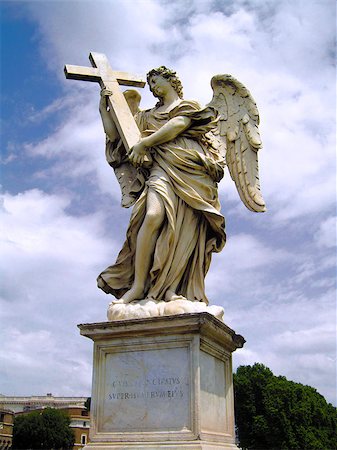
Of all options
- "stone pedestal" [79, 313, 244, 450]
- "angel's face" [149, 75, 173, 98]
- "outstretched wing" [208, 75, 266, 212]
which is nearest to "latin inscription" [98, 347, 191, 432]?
"stone pedestal" [79, 313, 244, 450]

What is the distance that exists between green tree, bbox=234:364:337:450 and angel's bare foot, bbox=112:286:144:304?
35.2m

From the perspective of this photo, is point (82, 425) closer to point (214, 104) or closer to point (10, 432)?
point (10, 432)

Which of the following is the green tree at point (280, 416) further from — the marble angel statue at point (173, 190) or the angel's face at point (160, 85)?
the angel's face at point (160, 85)

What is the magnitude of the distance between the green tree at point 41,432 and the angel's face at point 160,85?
59.0 m

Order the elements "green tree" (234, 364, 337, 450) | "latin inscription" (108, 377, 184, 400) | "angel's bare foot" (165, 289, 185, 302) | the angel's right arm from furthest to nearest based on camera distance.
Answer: "green tree" (234, 364, 337, 450) → the angel's right arm → "angel's bare foot" (165, 289, 185, 302) → "latin inscription" (108, 377, 184, 400)

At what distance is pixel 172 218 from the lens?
25.1 ft

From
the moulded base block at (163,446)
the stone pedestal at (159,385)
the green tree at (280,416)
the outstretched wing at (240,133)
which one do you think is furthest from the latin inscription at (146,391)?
the green tree at (280,416)

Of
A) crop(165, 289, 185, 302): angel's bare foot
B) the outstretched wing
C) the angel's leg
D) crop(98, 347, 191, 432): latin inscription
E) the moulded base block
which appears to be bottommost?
the moulded base block

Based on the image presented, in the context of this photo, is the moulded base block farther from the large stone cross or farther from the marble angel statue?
the large stone cross

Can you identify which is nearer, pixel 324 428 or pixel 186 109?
pixel 186 109

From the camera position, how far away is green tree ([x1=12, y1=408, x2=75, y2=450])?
198 feet

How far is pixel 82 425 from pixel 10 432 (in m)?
10.1

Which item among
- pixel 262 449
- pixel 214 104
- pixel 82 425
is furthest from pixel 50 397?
pixel 214 104

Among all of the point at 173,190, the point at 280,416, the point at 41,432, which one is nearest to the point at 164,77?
the point at 173,190
